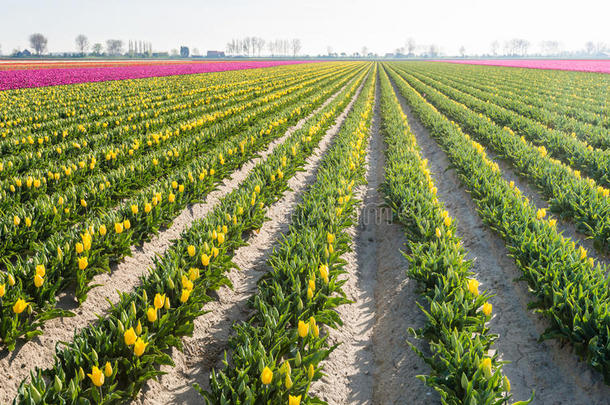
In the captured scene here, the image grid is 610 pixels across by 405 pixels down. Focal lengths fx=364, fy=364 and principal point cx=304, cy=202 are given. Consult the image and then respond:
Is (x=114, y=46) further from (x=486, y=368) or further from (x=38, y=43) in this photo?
(x=486, y=368)

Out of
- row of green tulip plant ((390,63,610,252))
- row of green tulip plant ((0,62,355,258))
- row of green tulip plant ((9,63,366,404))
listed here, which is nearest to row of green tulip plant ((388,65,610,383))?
row of green tulip plant ((390,63,610,252))

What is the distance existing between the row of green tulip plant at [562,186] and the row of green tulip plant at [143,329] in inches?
197

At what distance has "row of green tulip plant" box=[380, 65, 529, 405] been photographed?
263cm

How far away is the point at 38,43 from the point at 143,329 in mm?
166042

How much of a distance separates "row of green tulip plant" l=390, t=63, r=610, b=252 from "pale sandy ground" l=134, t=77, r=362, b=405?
462 centimetres

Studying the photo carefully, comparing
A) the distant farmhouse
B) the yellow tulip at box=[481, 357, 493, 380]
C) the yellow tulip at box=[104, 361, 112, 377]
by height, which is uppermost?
the distant farmhouse

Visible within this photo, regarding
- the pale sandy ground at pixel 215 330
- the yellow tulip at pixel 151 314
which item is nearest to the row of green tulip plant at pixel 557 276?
the pale sandy ground at pixel 215 330

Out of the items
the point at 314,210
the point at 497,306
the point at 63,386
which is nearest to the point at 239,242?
the point at 314,210

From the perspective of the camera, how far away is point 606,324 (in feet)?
9.80

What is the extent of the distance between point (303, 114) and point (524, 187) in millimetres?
9819

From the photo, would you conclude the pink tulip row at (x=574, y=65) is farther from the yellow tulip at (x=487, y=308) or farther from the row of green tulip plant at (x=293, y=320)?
the yellow tulip at (x=487, y=308)

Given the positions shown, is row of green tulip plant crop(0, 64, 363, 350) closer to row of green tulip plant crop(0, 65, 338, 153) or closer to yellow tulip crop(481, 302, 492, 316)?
yellow tulip crop(481, 302, 492, 316)

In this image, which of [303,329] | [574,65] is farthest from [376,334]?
[574,65]

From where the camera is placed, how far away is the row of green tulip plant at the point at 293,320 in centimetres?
256
